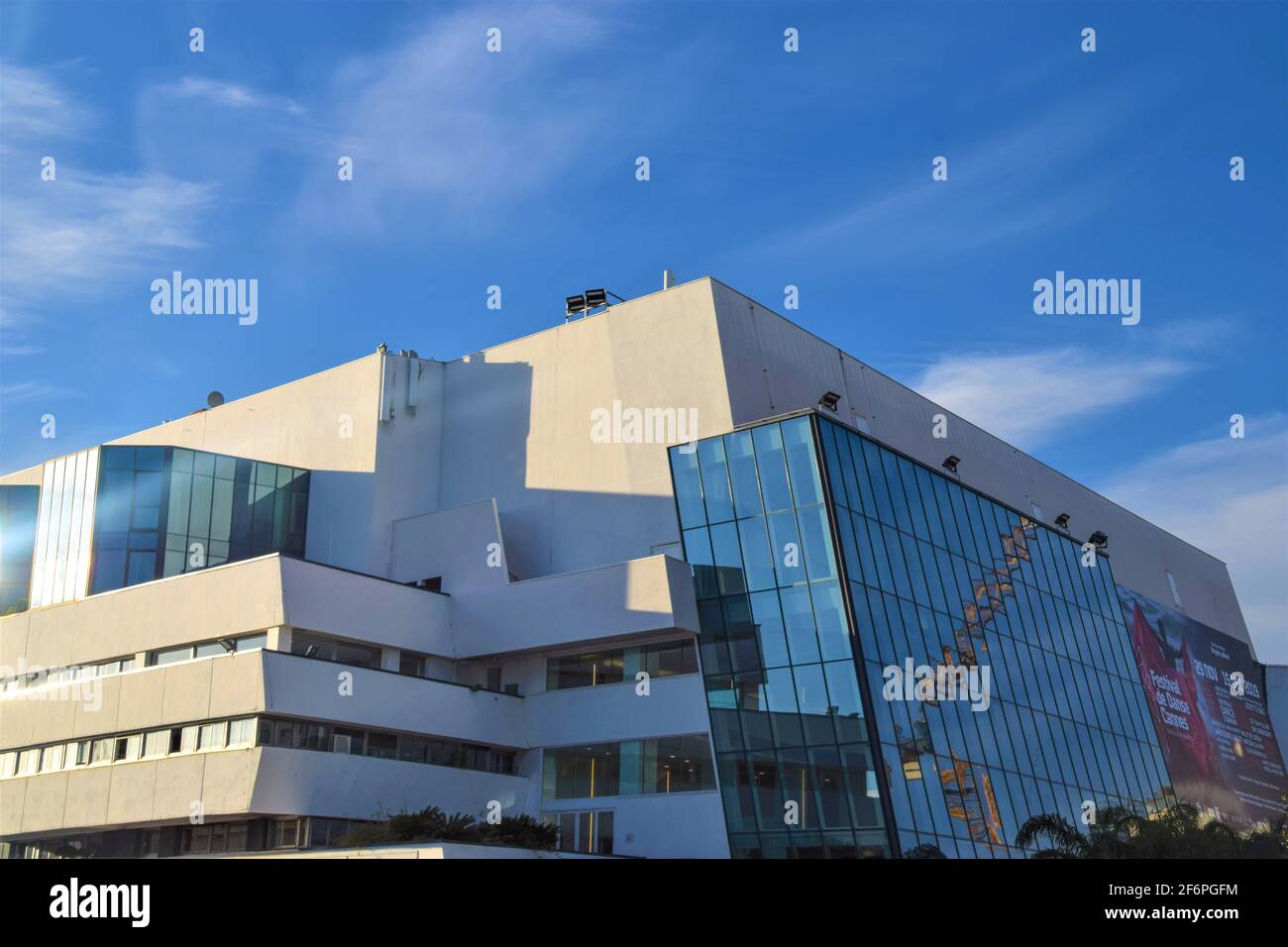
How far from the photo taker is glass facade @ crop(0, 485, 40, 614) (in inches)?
1832

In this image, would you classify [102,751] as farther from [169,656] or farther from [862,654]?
[862,654]

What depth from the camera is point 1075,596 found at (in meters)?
50.3

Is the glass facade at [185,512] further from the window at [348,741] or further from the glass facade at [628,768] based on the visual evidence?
the glass facade at [628,768]

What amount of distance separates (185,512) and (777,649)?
22757mm

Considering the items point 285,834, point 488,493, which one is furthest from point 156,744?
point 488,493

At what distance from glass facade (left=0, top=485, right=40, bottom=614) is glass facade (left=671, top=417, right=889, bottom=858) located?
25.4 m

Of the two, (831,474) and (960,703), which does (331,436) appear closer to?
(831,474)

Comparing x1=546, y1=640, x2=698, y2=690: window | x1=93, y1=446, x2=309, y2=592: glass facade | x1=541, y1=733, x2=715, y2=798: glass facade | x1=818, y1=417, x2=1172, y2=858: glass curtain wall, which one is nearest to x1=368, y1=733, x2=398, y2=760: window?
x1=541, y1=733, x2=715, y2=798: glass facade

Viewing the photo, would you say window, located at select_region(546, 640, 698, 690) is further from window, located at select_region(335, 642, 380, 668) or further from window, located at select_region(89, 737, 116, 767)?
window, located at select_region(89, 737, 116, 767)

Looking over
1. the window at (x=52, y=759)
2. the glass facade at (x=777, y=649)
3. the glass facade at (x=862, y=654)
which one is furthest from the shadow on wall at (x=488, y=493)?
the window at (x=52, y=759)

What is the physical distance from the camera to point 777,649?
35.8 m
